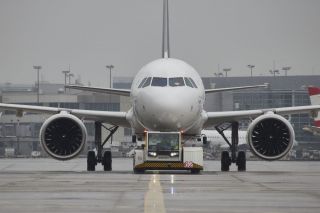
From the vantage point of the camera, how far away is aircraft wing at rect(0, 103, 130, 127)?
41.0 m

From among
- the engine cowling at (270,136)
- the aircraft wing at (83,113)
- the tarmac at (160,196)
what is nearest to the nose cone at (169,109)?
the engine cowling at (270,136)

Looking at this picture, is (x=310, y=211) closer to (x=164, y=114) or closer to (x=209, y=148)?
(x=164, y=114)

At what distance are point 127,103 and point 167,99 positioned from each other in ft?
276

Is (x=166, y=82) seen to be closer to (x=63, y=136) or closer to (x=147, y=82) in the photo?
(x=147, y=82)

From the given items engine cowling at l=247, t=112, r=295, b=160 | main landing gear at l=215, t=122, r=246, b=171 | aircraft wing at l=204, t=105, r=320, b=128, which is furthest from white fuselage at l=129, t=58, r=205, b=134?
main landing gear at l=215, t=122, r=246, b=171

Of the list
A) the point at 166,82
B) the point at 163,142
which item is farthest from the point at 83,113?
the point at 163,142

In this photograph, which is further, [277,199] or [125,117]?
[125,117]

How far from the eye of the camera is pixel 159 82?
126ft

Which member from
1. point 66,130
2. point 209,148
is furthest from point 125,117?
point 209,148

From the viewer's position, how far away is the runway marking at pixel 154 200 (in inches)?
706

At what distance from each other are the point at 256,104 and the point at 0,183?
11095cm

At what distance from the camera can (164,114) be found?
36.9 metres

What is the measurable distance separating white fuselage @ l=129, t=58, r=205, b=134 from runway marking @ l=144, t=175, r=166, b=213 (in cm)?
1132

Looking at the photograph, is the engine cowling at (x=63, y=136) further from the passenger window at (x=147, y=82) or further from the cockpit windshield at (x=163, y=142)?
the cockpit windshield at (x=163, y=142)
